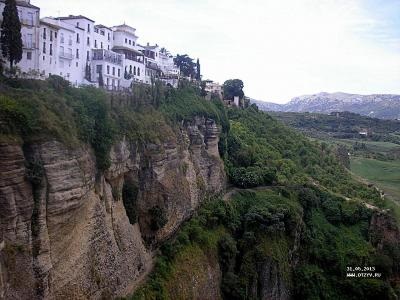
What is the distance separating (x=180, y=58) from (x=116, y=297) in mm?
45110

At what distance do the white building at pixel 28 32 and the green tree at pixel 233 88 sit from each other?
4246 centimetres

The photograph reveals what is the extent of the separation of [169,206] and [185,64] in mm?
35015

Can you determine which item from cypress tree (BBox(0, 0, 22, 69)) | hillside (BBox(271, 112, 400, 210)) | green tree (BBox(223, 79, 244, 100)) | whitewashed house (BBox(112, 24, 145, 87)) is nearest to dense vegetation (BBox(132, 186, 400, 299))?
whitewashed house (BBox(112, 24, 145, 87))

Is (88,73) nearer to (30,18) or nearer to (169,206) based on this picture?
(30,18)

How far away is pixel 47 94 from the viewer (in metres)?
25.8

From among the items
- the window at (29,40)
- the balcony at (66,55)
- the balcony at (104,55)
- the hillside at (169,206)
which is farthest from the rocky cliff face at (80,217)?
the balcony at (104,55)

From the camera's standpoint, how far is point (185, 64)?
67562 millimetres

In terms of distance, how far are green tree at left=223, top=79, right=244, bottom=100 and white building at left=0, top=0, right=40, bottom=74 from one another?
4246 centimetres

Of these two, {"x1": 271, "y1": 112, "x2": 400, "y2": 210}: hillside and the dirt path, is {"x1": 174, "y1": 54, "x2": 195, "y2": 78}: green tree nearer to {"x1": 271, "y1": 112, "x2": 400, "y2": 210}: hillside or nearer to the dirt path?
the dirt path

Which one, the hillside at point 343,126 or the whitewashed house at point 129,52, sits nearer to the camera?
the whitewashed house at point 129,52

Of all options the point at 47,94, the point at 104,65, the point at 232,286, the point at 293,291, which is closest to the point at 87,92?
the point at 47,94

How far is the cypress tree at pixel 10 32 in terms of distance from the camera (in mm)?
27922

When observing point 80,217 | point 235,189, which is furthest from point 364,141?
point 80,217

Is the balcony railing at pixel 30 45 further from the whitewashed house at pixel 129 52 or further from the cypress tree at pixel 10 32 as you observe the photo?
the whitewashed house at pixel 129 52
